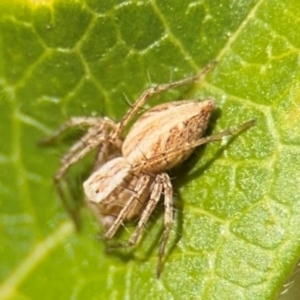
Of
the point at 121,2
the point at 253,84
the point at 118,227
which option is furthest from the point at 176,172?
the point at 121,2

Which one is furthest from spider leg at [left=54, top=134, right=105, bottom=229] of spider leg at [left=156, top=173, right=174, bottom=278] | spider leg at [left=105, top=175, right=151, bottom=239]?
→ spider leg at [left=156, top=173, right=174, bottom=278]

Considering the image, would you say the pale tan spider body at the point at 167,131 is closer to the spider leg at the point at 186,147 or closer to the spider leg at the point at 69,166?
the spider leg at the point at 186,147

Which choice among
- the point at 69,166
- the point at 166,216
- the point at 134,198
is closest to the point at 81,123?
the point at 69,166

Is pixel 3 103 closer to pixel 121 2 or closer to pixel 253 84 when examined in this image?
pixel 121 2

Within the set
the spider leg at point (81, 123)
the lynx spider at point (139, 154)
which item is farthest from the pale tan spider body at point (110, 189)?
the spider leg at point (81, 123)

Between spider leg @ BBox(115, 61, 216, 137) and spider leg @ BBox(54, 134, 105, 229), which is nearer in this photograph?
spider leg @ BBox(115, 61, 216, 137)

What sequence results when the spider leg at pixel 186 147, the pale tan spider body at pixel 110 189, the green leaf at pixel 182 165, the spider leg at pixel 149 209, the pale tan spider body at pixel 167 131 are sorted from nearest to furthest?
the green leaf at pixel 182 165 < the spider leg at pixel 186 147 < the pale tan spider body at pixel 167 131 < the spider leg at pixel 149 209 < the pale tan spider body at pixel 110 189

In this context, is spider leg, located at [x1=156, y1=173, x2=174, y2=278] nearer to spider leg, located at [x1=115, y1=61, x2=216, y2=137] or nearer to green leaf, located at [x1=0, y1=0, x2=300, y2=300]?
green leaf, located at [x1=0, y1=0, x2=300, y2=300]
